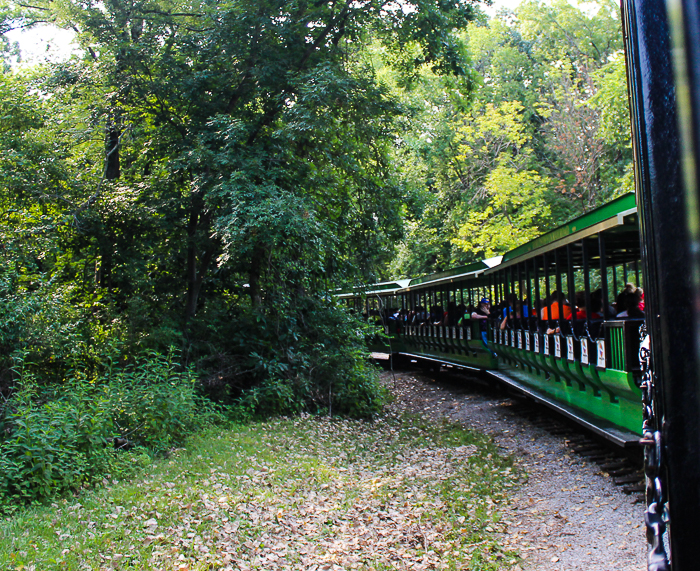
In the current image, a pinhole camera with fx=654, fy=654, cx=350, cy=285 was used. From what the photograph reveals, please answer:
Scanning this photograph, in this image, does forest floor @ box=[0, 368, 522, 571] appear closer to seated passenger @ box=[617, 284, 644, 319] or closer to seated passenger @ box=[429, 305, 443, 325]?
seated passenger @ box=[617, 284, 644, 319]

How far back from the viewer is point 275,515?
6859 mm

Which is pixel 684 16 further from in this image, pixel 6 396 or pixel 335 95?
pixel 335 95

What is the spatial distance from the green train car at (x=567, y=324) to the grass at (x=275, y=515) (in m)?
1.67

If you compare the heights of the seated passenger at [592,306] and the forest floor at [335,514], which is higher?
the seated passenger at [592,306]

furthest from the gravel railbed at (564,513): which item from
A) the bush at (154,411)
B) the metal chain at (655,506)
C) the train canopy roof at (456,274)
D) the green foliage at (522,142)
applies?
the green foliage at (522,142)

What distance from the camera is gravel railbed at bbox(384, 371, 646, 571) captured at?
5.70m

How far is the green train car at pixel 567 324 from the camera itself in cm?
781

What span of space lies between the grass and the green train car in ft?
5.49

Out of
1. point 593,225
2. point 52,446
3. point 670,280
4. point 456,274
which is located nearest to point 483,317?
point 456,274

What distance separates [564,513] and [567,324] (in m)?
3.70

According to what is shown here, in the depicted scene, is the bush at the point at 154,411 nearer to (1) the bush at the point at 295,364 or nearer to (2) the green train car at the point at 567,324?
(1) the bush at the point at 295,364

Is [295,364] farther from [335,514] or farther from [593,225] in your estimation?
[593,225]

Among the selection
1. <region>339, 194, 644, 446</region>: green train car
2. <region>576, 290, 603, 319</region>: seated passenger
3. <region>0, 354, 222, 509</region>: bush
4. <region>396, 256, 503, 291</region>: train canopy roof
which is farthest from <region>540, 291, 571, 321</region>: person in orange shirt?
<region>0, 354, 222, 509</region>: bush

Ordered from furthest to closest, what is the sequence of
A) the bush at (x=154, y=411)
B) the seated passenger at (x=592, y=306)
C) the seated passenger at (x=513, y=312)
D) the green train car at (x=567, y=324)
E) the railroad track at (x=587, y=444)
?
the seated passenger at (x=513, y=312), the seated passenger at (x=592, y=306), the bush at (x=154, y=411), the green train car at (x=567, y=324), the railroad track at (x=587, y=444)
